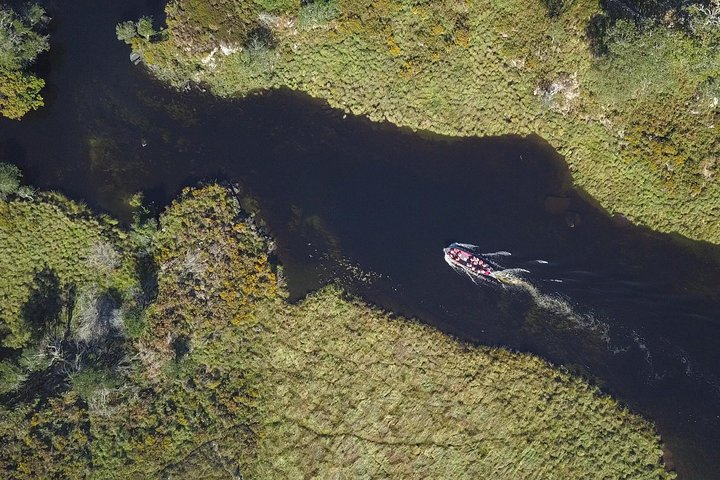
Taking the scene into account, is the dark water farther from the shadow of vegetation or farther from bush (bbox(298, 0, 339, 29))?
the shadow of vegetation

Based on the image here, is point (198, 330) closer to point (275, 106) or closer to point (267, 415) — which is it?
point (267, 415)

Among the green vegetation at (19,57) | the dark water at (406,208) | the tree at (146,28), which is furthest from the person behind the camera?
the tree at (146,28)

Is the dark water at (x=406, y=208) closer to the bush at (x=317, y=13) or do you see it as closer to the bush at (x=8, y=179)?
the bush at (x=8, y=179)

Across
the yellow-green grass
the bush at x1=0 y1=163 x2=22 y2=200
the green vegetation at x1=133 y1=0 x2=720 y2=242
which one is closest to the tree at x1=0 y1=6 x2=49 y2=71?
the green vegetation at x1=133 y1=0 x2=720 y2=242

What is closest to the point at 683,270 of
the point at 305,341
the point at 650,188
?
the point at 650,188

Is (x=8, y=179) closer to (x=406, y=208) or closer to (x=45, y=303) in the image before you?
(x=45, y=303)

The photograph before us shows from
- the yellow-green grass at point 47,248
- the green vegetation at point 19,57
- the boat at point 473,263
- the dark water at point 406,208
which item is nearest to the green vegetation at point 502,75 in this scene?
the dark water at point 406,208

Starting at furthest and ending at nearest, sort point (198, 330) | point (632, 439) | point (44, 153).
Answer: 1. point (44, 153)
2. point (198, 330)
3. point (632, 439)

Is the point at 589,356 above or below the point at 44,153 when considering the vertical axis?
above
